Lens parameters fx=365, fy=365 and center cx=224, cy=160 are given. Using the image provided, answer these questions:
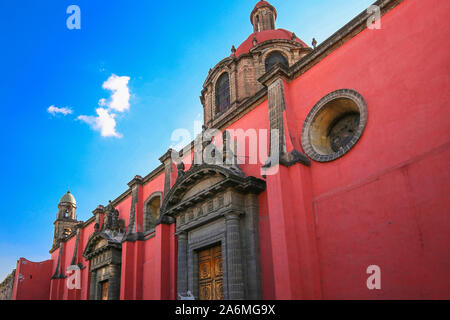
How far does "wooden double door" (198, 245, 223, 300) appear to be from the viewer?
34.7 ft

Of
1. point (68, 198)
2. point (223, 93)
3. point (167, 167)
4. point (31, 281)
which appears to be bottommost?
point (31, 281)

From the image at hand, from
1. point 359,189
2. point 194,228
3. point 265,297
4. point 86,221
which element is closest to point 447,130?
point 359,189

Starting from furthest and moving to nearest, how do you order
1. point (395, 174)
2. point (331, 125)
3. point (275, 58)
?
1. point (275, 58)
2. point (331, 125)
3. point (395, 174)

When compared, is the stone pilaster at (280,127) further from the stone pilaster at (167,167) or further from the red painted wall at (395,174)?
the stone pilaster at (167,167)

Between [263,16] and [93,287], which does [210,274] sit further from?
[263,16]

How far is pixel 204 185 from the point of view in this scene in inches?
456

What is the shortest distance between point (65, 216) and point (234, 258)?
2637 cm

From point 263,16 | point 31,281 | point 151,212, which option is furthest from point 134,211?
point 31,281

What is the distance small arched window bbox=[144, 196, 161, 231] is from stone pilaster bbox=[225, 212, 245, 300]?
6.60 metres

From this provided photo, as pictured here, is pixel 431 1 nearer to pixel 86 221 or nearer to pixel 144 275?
pixel 144 275

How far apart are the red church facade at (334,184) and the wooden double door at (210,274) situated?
0.15 feet

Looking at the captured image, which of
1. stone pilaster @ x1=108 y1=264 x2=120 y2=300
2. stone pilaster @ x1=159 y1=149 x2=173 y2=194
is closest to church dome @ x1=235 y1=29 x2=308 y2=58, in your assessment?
stone pilaster @ x1=159 y1=149 x2=173 y2=194

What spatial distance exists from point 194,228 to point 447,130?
772 centimetres

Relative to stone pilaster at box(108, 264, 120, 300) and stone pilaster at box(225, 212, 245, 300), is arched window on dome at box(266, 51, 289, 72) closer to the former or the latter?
stone pilaster at box(225, 212, 245, 300)
